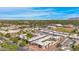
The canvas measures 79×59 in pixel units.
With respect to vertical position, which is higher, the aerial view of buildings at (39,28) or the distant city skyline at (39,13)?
the distant city skyline at (39,13)

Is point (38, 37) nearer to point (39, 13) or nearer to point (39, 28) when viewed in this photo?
point (39, 28)

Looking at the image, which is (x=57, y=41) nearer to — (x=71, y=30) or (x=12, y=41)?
(x=71, y=30)

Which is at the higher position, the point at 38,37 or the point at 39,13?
the point at 39,13

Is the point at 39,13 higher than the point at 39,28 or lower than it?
higher

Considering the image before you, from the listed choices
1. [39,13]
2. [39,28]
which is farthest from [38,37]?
[39,13]

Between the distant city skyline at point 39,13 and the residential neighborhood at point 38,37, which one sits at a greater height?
the distant city skyline at point 39,13

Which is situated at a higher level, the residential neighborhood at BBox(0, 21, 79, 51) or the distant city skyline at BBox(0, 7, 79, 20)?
the distant city skyline at BBox(0, 7, 79, 20)

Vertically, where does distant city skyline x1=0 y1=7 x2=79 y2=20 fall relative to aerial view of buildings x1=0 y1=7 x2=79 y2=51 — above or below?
above
